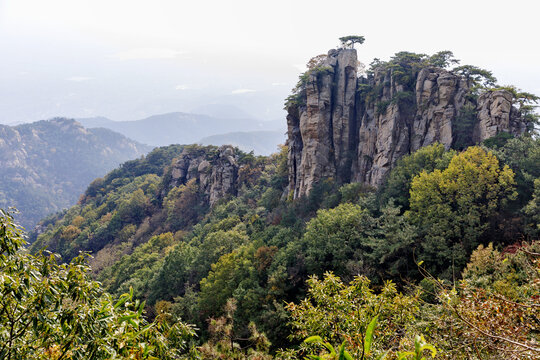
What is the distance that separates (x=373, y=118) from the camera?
120 ft

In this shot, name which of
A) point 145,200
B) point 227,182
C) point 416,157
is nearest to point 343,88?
point 416,157

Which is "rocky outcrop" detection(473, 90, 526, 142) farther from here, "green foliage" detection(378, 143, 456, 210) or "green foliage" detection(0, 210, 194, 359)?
"green foliage" detection(0, 210, 194, 359)

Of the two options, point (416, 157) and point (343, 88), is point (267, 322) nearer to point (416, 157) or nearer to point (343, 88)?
point (416, 157)

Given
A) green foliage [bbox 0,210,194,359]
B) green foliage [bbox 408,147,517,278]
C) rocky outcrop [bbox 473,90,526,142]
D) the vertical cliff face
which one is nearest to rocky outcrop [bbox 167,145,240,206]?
the vertical cliff face

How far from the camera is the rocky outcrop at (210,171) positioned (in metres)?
55.3

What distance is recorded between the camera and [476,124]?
27.4 meters

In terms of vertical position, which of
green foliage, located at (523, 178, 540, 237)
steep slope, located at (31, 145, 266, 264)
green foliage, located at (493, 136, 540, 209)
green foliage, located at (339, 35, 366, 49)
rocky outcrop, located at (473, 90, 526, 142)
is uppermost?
green foliage, located at (339, 35, 366, 49)

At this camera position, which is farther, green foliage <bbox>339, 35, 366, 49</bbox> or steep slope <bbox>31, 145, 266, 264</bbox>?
steep slope <bbox>31, 145, 266, 264</bbox>

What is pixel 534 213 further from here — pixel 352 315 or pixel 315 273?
pixel 352 315

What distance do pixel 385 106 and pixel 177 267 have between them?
2925 cm

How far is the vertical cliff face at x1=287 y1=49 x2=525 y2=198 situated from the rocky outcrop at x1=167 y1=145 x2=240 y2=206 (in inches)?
651

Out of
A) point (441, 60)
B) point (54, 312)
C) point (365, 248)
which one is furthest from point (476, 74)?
point (54, 312)

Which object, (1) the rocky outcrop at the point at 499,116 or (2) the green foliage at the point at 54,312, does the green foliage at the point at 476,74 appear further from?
(2) the green foliage at the point at 54,312

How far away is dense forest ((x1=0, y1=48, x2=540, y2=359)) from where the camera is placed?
168 inches
